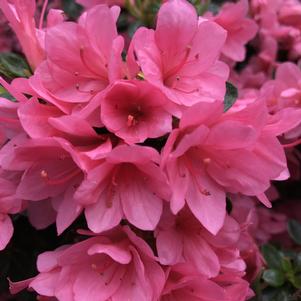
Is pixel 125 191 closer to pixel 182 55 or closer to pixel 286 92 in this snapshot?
pixel 182 55

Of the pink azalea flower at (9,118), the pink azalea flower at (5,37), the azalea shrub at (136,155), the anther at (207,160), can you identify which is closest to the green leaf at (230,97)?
the azalea shrub at (136,155)

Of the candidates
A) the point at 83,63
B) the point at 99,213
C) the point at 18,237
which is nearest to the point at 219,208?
the point at 99,213

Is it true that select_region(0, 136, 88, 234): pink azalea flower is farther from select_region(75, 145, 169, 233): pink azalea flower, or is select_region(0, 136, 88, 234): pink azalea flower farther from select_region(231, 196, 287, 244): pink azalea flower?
select_region(231, 196, 287, 244): pink azalea flower

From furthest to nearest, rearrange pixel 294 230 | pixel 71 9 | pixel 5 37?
pixel 5 37
pixel 71 9
pixel 294 230

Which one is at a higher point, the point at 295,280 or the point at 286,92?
the point at 286,92

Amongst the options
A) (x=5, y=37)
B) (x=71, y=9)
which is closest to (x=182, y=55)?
(x=71, y=9)
